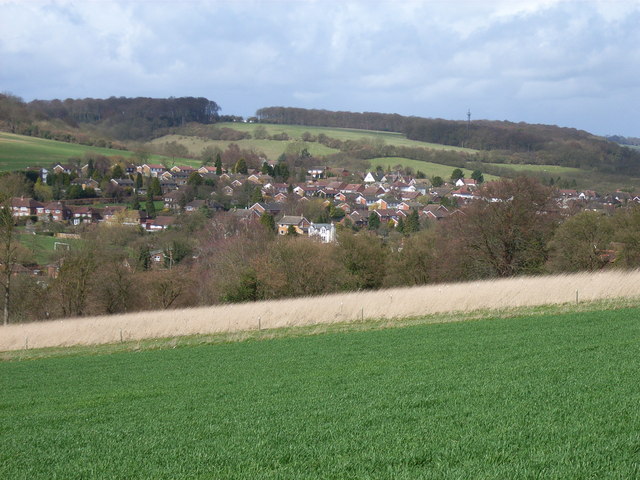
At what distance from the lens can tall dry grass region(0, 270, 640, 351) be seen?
2250cm

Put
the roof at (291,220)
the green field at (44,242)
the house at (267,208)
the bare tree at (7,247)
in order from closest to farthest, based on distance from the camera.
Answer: the bare tree at (7,247), the green field at (44,242), the roof at (291,220), the house at (267,208)

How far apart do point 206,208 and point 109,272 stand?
3784 cm

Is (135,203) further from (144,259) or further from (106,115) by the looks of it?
(106,115)

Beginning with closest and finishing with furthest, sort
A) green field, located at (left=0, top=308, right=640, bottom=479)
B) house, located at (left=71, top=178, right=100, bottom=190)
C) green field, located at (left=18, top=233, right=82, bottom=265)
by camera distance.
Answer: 1. green field, located at (left=0, top=308, right=640, bottom=479)
2. green field, located at (left=18, top=233, right=82, bottom=265)
3. house, located at (left=71, top=178, right=100, bottom=190)

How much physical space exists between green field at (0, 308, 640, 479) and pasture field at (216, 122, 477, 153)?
113 metres

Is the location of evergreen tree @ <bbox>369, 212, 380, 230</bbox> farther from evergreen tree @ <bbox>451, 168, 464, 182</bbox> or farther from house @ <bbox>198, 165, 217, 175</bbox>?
house @ <bbox>198, 165, 217, 175</bbox>

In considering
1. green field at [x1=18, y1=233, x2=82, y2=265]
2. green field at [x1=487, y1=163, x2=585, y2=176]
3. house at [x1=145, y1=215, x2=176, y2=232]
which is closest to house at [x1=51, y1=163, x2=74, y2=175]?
house at [x1=145, y1=215, x2=176, y2=232]

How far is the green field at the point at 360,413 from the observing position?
6973 mm

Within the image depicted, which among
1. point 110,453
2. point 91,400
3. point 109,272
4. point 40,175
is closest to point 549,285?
point 91,400

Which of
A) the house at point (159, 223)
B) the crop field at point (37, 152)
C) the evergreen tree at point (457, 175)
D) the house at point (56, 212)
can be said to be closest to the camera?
the house at point (159, 223)

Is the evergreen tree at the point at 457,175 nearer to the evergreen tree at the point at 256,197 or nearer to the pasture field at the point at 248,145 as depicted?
the evergreen tree at the point at 256,197

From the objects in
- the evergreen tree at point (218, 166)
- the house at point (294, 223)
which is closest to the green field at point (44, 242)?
the house at point (294, 223)

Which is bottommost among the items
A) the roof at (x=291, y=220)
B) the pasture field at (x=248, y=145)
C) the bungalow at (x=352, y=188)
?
the roof at (x=291, y=220)

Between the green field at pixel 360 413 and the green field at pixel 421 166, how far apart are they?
8843 cm
